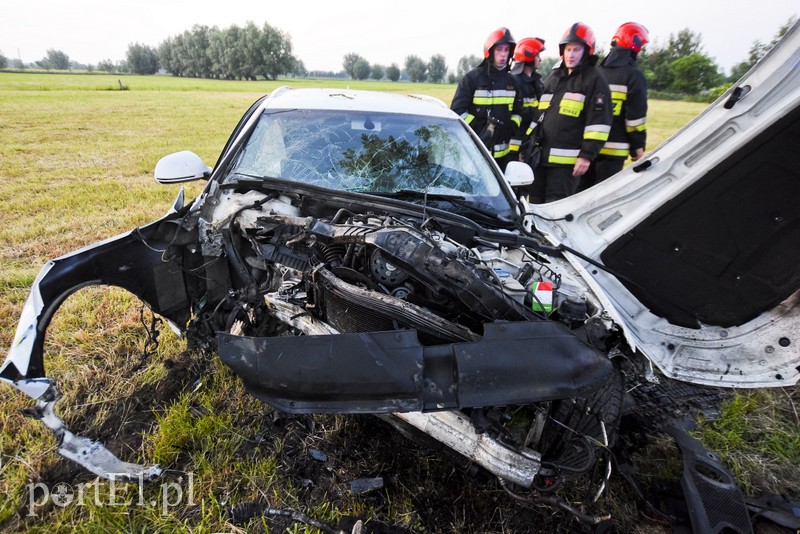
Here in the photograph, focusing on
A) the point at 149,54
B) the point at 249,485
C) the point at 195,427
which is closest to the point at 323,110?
the point at 195,427

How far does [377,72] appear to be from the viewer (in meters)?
82.1

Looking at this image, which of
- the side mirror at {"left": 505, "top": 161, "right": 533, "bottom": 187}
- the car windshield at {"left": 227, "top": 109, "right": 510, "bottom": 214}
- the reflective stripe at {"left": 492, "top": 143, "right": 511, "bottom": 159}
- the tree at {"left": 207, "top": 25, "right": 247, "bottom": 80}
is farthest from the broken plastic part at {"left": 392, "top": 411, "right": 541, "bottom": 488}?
the tree at {"left": 207, "top": 25, "right": 247, "bottom": 80}

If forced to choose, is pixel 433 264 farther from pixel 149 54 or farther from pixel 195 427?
pixel 149 54

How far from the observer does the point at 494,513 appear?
1.83 m

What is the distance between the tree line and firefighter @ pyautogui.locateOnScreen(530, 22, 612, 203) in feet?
120

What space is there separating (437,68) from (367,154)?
262 feet

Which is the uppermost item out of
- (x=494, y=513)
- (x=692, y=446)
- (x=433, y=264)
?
(x=433, y=264)

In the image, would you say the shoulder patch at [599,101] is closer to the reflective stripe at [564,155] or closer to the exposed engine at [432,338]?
the reflective stripe at [564,155]

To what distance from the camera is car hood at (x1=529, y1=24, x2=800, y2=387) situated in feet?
5.64

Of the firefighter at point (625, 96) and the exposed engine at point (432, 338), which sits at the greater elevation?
the firefighter at point (625, 96)

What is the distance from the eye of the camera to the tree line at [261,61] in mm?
33656

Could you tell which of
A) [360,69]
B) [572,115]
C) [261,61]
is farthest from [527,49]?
[360,69]

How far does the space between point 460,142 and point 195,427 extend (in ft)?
7.34

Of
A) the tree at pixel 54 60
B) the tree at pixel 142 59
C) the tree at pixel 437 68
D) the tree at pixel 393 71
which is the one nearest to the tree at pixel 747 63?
the tree at pixel 437 68
